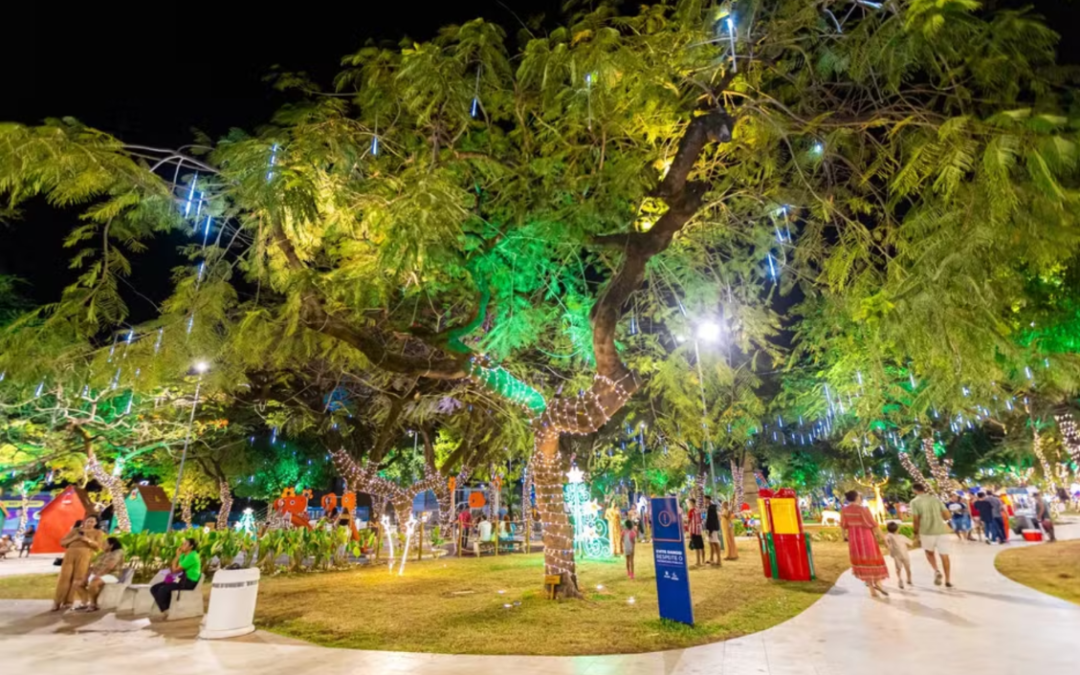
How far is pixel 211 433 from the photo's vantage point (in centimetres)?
2216

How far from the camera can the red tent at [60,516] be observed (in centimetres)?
1989

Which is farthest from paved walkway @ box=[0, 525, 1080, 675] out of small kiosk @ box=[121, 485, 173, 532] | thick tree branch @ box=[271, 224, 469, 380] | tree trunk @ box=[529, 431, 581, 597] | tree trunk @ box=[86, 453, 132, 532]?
small kiosk @ box=[121, 485, 173, 532]

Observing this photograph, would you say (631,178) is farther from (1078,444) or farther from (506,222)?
(1078,444)

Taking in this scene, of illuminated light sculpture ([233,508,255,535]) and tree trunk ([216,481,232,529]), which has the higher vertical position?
tree trunk ([216,481,232,529])

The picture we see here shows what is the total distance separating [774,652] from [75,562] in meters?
10.8

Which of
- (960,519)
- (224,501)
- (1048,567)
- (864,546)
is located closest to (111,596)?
(864,546)

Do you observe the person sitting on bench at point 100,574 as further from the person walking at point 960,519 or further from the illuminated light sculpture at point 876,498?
the person walking at point 960,519

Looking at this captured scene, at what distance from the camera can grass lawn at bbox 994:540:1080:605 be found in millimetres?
8102

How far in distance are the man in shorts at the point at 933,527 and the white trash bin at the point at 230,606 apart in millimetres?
9904

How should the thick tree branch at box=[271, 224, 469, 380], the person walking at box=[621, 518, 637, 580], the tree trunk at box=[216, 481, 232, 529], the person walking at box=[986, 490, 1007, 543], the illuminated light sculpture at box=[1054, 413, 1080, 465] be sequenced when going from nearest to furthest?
the thick tree branch at box=[271, 224, 469, 380] < the person walking at box=[621, 518, 637, 580] < the illuminated light sculpture at box=[1054, 413, 1080, 465] < the person walking at box=[986, 490, 1007, 543] < the tree trunk at box=[216, 481, 232, 529]

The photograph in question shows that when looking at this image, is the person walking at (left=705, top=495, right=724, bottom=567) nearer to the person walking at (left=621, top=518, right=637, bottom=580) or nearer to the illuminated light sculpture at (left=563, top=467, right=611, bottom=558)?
the person walking at (left=621, top=518, right=637, bottom=580)

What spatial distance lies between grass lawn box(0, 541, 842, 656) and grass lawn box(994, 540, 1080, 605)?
2905mm

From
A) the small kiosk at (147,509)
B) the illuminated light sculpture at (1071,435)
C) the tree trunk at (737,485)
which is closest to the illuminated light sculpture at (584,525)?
the tree trunk at (737,485)

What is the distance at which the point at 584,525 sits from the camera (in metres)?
18.8
